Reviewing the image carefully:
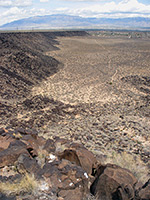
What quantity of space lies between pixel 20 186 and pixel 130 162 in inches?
192

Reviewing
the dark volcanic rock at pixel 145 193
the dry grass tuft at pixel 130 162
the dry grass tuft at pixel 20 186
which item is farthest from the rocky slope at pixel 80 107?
the dry grass tuft at pixel 20 186

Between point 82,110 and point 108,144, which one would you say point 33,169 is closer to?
point 108,144

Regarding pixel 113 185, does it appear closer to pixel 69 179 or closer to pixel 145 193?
pixel 145 193

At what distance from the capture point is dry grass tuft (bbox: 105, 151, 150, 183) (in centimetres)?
719

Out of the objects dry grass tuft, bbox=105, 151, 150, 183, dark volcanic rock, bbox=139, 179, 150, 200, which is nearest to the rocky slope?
dry grass tuft, bbox=105, 151, 150, 183

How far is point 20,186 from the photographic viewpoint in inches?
186

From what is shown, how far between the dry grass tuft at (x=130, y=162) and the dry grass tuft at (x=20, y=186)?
3.69 m

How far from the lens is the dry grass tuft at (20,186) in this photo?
4.60 m

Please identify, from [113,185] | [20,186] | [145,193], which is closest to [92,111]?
[113,185]

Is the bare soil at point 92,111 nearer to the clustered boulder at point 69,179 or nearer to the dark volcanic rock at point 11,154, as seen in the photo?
the clustered boulder at point 69,179

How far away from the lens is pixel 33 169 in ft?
17.7

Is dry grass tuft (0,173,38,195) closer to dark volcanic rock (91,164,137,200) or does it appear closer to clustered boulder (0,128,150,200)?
clustered boulder (0,128,150,200)

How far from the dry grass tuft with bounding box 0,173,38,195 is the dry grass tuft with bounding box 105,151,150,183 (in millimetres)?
3687

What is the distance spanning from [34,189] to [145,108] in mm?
11690
